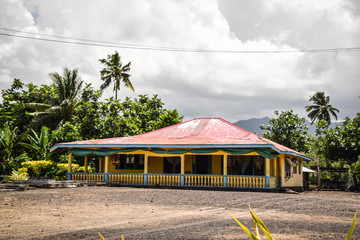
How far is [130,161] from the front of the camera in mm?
25750

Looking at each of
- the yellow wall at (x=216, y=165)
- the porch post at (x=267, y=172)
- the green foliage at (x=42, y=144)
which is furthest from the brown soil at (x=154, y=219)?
the green foliage at (x=42, y=144)

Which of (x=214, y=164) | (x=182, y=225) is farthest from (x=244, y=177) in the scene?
(x=182, y=225)

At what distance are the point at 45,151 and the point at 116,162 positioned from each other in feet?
20.6

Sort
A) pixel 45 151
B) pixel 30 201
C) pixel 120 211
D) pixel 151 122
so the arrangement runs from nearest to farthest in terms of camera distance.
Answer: pixel 120 211
pixel 30 201
pixel 45 151
pixel 151 122

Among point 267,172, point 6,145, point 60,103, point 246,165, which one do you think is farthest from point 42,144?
point 267,172

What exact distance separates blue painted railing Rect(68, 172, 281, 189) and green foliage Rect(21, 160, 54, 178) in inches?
87.1

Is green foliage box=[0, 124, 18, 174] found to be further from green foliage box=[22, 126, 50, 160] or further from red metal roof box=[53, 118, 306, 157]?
red metal roof box=[53, 118, 306, 157]

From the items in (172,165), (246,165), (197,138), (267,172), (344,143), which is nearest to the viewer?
(267,172)

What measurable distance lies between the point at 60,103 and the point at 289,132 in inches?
922

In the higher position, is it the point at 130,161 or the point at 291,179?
the point at 130,161

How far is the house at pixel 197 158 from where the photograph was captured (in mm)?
20750

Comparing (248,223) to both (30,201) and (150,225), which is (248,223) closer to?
(150,225)

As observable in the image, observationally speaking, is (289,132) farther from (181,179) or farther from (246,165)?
(181,179)

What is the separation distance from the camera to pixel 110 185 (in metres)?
21.9
